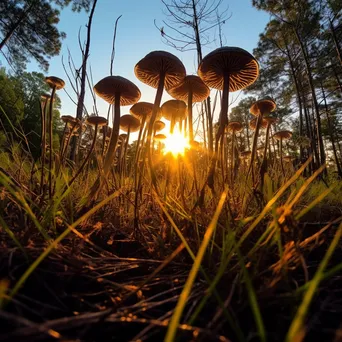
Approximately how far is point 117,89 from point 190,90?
67 centimetres

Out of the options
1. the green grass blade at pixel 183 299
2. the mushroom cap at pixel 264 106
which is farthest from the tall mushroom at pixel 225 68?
the green grass blade at pixel 183 299

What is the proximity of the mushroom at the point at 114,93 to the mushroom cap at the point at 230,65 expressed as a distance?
24.8 inches

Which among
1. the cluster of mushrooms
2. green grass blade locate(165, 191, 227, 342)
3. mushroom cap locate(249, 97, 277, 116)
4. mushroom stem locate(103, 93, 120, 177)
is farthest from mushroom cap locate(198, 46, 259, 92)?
green grass blade locate(165, 191, 227, 342)

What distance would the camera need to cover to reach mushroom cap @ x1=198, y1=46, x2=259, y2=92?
1540 millimetres

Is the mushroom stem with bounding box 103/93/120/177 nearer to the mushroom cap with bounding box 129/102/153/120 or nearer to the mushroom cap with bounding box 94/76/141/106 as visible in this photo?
the mushroom cap with bounding box 94/76/141/106

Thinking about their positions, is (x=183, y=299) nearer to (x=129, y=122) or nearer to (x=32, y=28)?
(x=129, y=122)

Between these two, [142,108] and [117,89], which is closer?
[117,89]

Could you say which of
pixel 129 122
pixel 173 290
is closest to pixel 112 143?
pixel 129 122

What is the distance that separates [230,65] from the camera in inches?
69.5

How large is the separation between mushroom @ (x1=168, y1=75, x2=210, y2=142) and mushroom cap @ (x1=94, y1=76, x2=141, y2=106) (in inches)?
14.2

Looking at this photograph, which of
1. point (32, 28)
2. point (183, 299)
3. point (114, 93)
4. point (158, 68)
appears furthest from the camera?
point (32, 28)

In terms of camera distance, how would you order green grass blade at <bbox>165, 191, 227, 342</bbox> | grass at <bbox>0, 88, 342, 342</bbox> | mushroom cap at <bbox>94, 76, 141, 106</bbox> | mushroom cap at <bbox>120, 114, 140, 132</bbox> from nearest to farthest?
green grass blade at <bbox>165, 191, 227, 342</bbox> → grass at <bbox>0, 88, 342, 342</bbox> → mushroom cap at <bbox>94, 76, 141, 106</bbox> → mushroom cap at <bbox>120, 114, 140, 132</bbox>

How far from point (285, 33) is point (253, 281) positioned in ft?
35.1

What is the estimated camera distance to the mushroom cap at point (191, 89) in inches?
75.3
